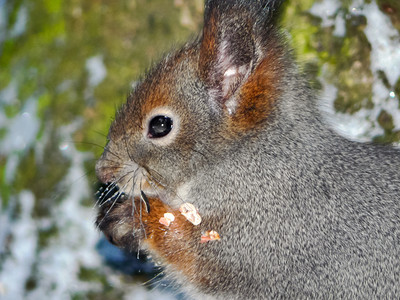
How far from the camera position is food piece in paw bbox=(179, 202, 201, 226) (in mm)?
2242

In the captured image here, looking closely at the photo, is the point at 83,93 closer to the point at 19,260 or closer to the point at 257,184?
the point at 19,260

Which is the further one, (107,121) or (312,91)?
(107,121)

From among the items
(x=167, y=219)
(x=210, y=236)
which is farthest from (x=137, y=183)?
(x=210, y=236)

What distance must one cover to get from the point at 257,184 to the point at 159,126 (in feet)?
1.53

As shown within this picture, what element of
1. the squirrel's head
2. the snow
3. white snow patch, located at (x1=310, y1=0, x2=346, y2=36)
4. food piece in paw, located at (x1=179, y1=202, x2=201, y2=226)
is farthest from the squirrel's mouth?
white snow patch, located at (x1=310, y1=0, x2=346, y2=36)

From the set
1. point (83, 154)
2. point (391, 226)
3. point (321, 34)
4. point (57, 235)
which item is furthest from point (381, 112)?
point (57, 235)

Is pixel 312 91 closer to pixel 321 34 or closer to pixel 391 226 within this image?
pixel 391 226

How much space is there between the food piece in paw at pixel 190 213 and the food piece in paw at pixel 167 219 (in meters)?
0.07

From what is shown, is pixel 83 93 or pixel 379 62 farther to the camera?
pixel 83 93

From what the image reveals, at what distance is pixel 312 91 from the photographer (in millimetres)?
2443

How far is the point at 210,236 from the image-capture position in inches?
88.5

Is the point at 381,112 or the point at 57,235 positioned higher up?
the point at 57,235

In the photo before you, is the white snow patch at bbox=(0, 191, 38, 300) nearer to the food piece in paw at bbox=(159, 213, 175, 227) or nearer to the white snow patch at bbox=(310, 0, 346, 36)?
the food piece in paw at bbox=(159, 213, 175, 227)

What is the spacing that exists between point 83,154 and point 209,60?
1.64 meters
